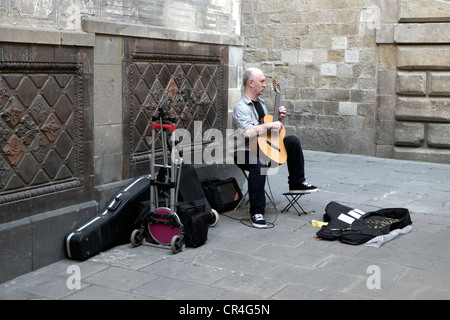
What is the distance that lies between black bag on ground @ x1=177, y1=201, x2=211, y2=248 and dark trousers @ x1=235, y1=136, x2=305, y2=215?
86cm

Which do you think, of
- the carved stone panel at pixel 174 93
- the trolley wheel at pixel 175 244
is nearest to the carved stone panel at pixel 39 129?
the carved stone panel at pixel 174 93

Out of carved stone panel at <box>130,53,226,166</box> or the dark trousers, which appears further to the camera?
the dark trousers

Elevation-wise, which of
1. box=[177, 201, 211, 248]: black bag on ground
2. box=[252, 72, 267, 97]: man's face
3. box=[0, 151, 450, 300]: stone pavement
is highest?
box=[252, 72, 267, 97]: man's face

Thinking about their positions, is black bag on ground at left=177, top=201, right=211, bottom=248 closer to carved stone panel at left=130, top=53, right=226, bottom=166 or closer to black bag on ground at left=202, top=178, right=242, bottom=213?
carved stone panel at left=130, top=53, right=226, bottom=166

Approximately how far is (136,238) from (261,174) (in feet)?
4.70

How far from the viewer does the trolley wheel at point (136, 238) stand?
17.3 feet

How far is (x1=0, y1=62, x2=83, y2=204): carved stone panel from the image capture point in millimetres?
4562

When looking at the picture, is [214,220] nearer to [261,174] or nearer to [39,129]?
[261,174]

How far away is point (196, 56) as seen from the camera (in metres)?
6.84

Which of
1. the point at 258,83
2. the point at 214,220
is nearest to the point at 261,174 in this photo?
the point at 214,220

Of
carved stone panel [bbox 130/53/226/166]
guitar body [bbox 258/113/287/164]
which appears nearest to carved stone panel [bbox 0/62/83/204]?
carved stone panel [bbox 130/53/226/166]

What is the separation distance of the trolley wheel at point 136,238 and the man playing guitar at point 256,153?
1.19 m

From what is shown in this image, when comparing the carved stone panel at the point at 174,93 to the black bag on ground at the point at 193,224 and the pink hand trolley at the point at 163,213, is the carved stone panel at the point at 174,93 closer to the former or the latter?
the pink hand trolley at the point at 163,213
